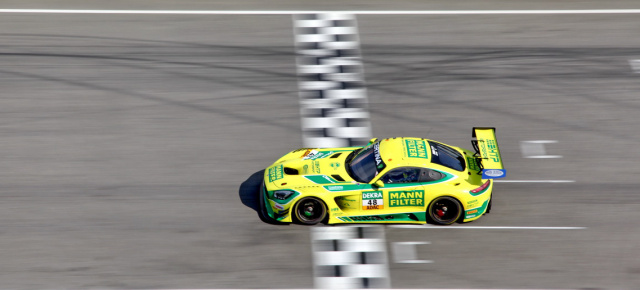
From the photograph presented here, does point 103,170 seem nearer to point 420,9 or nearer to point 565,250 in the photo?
point 565,250

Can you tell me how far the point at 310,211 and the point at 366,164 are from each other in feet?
3.35

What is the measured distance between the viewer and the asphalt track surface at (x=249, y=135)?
964cm

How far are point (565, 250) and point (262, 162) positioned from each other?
487cm

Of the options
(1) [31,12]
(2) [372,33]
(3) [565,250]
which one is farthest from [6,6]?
(3) [565,250]

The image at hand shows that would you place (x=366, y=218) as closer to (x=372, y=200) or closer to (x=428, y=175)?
(x=372, y=200)

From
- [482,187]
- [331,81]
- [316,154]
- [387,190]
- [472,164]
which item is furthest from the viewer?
[331,81]

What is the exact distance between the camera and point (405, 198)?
396 inches

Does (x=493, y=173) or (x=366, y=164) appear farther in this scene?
(x=366, y=164)

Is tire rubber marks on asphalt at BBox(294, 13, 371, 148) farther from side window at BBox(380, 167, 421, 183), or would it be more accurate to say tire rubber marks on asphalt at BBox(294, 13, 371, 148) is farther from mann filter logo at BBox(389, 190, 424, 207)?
mann filter logo at BBox(389, 190, 424, 207)

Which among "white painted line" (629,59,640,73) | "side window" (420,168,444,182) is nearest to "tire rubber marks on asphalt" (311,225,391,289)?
"side window" (420,168,444,182)

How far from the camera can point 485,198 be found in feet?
33.4

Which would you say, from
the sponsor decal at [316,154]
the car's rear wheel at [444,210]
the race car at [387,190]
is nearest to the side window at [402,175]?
the race car at [387,190]

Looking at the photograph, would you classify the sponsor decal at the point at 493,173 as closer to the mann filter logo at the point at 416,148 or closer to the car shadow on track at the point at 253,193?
the mann filter logo at the point at 416,148

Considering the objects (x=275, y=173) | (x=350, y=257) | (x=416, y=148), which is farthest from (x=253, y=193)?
(x=416, y=148)
